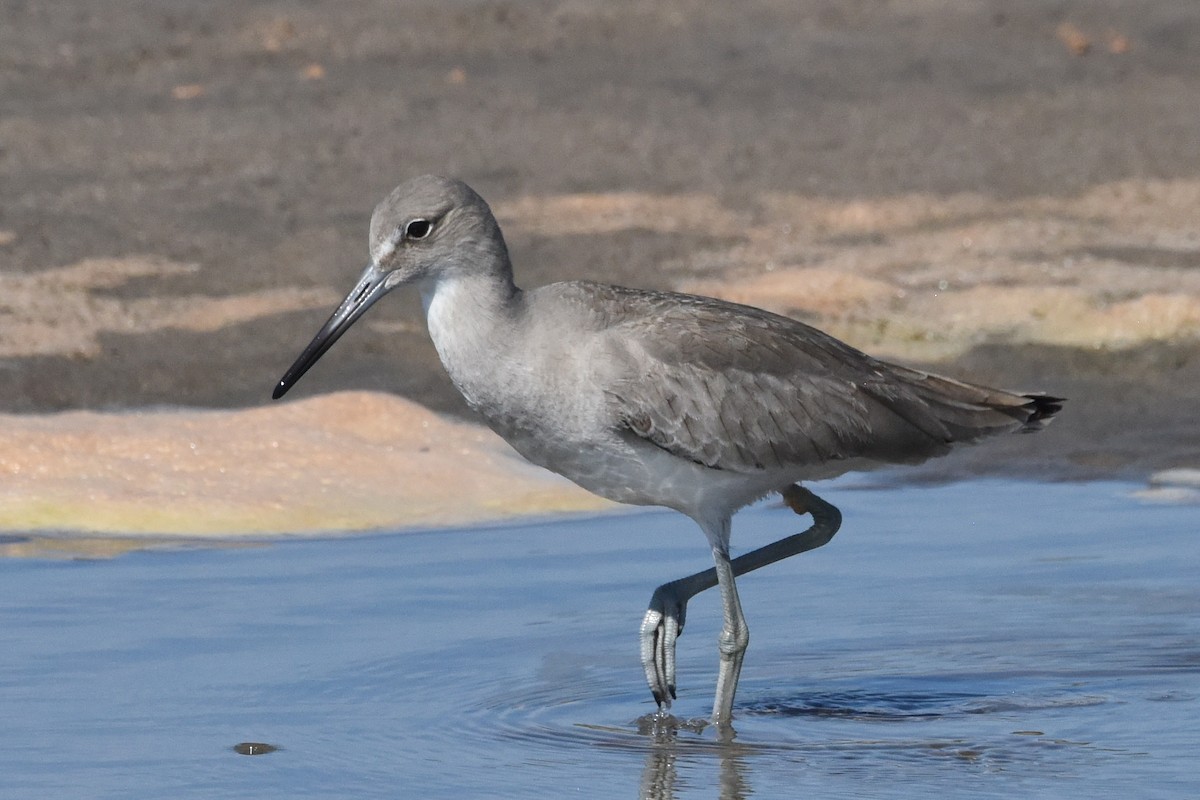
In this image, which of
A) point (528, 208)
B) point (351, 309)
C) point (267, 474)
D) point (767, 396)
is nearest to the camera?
point (351, 309)

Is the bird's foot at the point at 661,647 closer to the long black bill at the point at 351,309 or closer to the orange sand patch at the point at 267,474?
the long black bill at the point at 351,309

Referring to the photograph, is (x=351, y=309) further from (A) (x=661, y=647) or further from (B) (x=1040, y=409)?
(B) (x=1040, y=409)

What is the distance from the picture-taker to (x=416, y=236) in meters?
6.21

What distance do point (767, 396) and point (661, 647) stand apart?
0.78 meters

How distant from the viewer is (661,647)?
21.1 ft

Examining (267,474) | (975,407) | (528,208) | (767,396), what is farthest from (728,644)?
(528,208)

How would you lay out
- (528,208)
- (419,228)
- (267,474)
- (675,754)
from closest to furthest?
(675,754) → (419,228) → (267,474) → (528,208)

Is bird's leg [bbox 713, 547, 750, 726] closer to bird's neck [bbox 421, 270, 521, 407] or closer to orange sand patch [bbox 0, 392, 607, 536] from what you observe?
bird's neck [bbox 421, 270, 521, 407]

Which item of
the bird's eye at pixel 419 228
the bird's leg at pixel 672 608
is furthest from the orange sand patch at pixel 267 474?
the bird's eye at pixel 419 228

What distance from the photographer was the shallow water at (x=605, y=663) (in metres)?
5.73

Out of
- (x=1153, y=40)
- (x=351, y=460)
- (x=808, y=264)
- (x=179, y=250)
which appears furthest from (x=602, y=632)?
(x=1153, y=40)

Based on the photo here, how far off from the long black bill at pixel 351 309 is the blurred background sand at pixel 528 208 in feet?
5.80

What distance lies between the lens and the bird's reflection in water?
5664mm

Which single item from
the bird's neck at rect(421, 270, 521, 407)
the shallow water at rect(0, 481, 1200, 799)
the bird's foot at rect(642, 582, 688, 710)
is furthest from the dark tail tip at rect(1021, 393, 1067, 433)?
the bird's neck at rect(421, 270, 521, 407)
